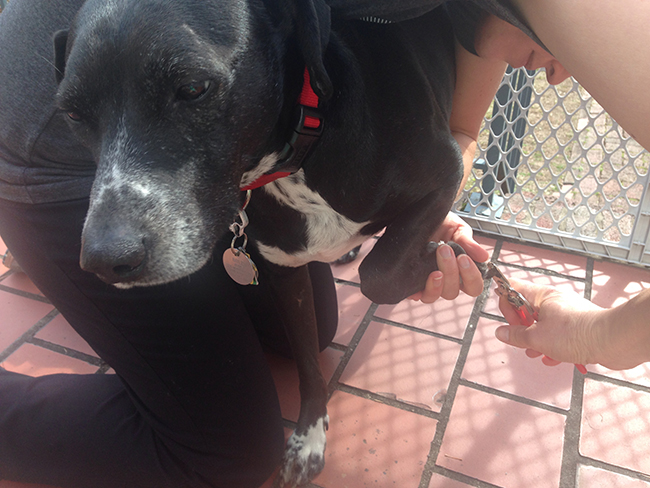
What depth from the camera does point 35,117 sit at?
4.34 ft

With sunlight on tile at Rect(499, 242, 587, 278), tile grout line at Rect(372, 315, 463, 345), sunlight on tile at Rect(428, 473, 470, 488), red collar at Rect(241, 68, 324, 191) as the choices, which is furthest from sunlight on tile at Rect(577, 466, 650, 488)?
red collar at Rect(241, 68, 324, 191)

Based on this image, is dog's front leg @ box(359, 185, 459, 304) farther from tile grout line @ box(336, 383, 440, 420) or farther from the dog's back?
tile grout line @ box(336, 383, 440, 420)

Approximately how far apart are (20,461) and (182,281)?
0.79 meters

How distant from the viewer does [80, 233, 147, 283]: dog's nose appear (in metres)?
0.93

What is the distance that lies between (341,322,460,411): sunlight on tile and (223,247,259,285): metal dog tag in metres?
0.78

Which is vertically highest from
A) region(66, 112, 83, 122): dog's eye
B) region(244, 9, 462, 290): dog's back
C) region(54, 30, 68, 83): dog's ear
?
region(54, 30, 68, 83): dog's ear

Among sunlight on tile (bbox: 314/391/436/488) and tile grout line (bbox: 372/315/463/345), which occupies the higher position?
sunlight on tile (bbox: 314/391/436/488)

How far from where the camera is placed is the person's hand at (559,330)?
122 cm

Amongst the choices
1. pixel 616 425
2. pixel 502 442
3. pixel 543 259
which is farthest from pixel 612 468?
pixel 543 259

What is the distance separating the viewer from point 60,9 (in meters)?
1.33

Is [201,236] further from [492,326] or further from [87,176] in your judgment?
[492,326]

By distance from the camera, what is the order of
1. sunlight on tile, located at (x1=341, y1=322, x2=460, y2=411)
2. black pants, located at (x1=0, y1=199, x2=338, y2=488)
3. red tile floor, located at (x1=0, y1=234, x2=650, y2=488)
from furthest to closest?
1. sunlight on tile, located at (x1=341, y1=322, x2=460, y2=411)
2. red tile floor, located at (x1=0, y1=234, x2=650, y2=488)
3. black pants, located at (x1=0, y1=199, x2=338, y2=488)

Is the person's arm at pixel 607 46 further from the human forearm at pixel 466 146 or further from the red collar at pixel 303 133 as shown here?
the human forearm at pixel 466 146

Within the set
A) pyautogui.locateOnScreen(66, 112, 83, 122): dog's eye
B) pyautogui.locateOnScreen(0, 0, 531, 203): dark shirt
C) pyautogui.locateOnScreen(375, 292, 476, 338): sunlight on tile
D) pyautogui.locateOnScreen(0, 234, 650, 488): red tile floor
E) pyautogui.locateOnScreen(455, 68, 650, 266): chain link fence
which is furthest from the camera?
pyautogui.locateOnScreen(455, 68, 650, 266): chain link fence
